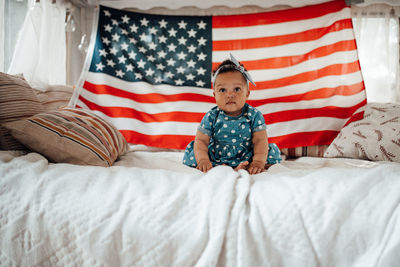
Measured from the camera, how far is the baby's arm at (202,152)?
1048 mm

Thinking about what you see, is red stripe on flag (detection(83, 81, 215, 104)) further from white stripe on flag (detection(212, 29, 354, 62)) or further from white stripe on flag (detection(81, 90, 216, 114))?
white stripe on flag (detection(212, 29, 354, 62))

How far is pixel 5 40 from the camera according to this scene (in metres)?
1.73

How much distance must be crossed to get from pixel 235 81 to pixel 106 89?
1.01 m

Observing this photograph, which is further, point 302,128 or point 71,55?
point 71,55

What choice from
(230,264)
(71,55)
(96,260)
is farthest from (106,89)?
(230,264)

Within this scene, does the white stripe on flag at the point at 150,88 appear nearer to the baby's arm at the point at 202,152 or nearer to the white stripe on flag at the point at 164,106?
the white stripe on flag at the point at 164,106

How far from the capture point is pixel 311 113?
1.69m

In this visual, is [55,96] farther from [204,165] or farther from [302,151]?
[302,151]

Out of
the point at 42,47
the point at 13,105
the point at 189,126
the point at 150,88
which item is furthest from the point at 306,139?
the point at 42,47

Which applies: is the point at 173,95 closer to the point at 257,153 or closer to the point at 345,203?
the point at 257,153

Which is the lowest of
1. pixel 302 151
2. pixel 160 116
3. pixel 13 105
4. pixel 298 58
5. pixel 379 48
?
pixel 302 151

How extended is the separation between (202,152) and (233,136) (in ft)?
0.56

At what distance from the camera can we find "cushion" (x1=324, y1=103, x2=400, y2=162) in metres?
1.24

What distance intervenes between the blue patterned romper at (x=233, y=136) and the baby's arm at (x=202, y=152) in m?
0.03
